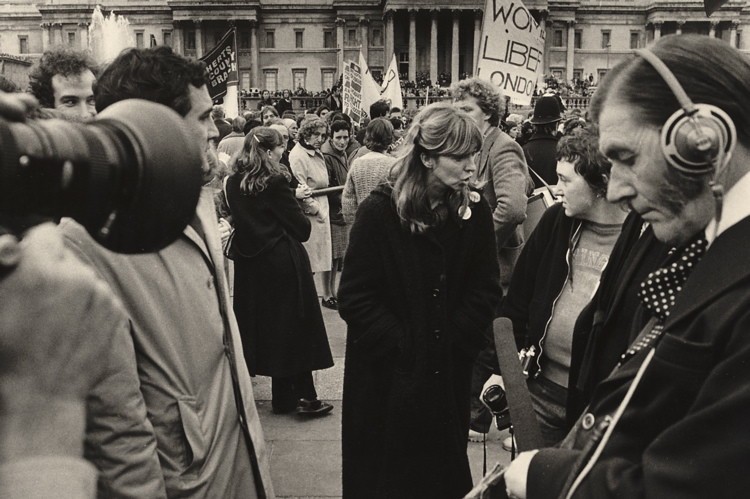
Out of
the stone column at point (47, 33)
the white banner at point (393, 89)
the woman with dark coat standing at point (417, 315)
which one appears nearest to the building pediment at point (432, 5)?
the stone column at point (47, 33)

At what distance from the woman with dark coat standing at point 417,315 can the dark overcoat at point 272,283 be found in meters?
2.09

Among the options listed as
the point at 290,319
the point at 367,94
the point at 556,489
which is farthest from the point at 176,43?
the point at 556,489

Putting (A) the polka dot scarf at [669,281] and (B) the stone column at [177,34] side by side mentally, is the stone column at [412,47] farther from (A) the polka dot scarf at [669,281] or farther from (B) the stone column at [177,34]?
(A) the polka dot scarf at [669,281]

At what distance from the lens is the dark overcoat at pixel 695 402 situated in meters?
1.21

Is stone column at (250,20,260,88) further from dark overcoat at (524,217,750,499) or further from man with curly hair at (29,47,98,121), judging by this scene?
dark overcoat at (524,217,750,499)

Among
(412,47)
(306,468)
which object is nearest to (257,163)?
(306,468)

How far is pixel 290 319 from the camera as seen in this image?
563 centimetres

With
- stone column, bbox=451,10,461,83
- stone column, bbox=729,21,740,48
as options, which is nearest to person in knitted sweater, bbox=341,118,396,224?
stone column, bbox=451,10,461,83

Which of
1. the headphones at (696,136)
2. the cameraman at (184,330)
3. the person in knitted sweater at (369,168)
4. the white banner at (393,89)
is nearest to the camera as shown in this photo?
the headphones at (696,136)

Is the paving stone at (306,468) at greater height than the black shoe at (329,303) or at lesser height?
greater

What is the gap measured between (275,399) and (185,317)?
3440 mm

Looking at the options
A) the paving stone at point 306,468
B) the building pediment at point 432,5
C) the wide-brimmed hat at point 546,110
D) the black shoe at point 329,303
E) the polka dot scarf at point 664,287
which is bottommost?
the black shoe at point 329,303

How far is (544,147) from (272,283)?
2829mm

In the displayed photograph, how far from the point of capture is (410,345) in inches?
132
